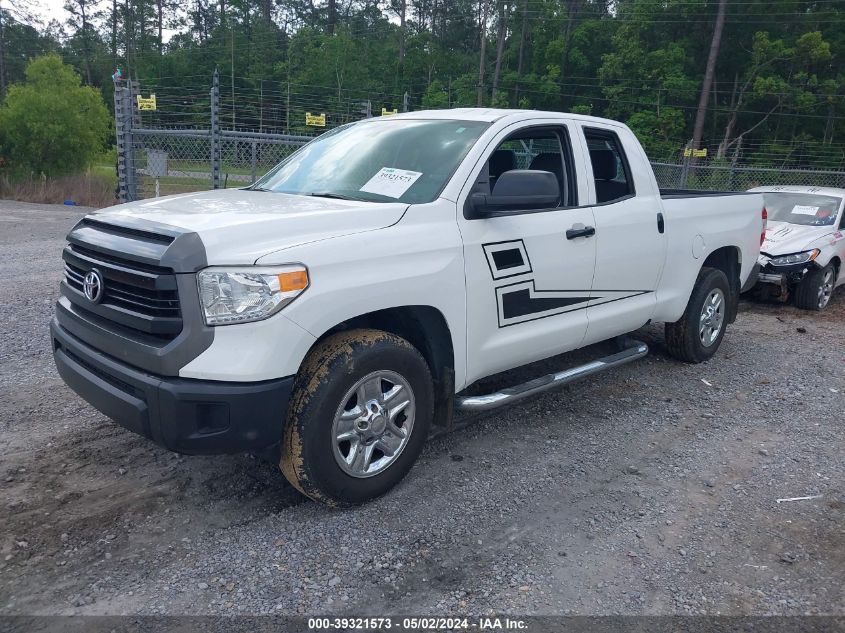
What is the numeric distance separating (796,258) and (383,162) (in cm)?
664

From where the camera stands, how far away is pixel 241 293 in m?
2.94

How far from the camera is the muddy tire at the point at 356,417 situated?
10.4 ft

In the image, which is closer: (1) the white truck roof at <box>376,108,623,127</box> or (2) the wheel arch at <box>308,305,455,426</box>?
(2) the wheel arch at <box>308,305,455,426</box>

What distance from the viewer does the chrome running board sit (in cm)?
392

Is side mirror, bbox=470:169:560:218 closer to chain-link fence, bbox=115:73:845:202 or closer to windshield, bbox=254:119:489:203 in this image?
windshield, bbox=254:119:489:203

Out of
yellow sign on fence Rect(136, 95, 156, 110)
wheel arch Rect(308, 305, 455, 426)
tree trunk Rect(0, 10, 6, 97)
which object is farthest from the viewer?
tree trunk Rect(0, 10, 6, 97)

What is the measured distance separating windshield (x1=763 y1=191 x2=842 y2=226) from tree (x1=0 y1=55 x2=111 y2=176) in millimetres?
18852

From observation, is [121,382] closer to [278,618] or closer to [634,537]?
[278,618]

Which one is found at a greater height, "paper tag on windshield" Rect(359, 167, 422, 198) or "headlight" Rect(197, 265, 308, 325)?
"paper tag on windshield" Rect(359, 167, 422, 198)

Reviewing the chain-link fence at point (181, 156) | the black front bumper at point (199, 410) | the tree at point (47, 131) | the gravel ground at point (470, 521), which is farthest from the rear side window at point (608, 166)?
the tree at point (47, 131)

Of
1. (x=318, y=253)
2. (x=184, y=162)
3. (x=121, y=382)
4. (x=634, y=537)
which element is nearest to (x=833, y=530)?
(x=634, y=537)

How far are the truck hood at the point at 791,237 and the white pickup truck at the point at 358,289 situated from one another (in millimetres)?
4579

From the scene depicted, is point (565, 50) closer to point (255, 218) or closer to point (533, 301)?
point (533, 301)

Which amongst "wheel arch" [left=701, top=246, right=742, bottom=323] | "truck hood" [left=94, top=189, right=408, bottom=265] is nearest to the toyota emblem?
"truck hood" [left=94, top=189, right=408, bottom=265]
